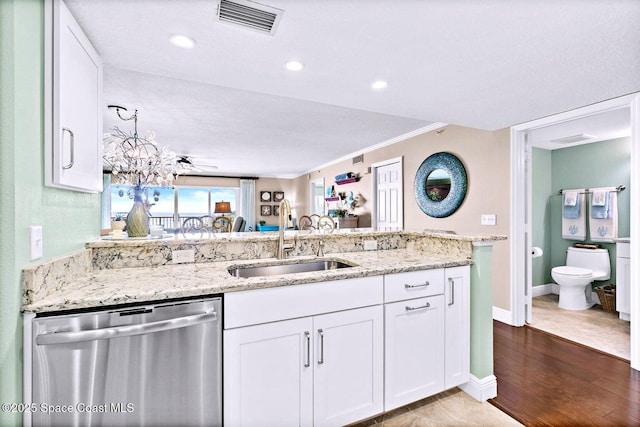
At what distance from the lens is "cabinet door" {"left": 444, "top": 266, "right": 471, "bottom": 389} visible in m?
1.80

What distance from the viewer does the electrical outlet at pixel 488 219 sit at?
3.33m

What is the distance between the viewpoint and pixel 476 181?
3.54m

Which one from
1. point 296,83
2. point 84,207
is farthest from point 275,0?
point 84,207

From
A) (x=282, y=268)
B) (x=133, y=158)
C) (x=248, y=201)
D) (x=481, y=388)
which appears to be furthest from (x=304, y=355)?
(x=248, y=201)

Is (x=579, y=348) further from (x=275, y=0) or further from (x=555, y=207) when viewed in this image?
(x=275, y=0)

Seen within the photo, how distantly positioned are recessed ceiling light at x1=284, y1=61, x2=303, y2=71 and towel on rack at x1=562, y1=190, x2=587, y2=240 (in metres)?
4.20

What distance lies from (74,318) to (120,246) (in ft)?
2.22

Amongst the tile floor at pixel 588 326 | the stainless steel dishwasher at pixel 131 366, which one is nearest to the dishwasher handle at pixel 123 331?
the stainless steel dishwasher at pixel 131 366

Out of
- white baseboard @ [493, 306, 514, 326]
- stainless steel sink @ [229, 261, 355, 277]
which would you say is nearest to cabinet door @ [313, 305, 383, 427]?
stainless steel sink @ [229, 261, 355, 277]

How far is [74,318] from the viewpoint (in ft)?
3.45

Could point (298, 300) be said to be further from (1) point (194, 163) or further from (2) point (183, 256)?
(1) point (194, 163)

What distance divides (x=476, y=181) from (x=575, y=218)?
176 centimetres

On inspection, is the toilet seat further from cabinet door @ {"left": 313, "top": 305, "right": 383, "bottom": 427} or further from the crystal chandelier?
the crystal chandelier

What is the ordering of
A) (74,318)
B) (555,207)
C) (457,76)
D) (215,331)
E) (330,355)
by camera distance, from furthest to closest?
1. (555,207)
2. (457,76)
3. (330,355)
4. (215,331)
5. (74,318)
